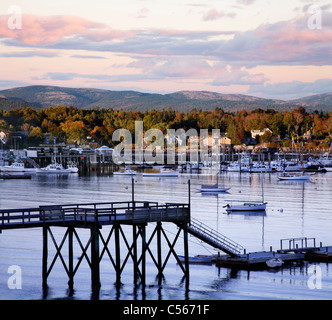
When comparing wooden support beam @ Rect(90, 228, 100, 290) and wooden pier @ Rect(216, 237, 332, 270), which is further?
wooden pier @ Rect(216, 237, 332, 270)

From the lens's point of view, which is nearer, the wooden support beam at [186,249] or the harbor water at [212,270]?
the harbor water at [212,270]

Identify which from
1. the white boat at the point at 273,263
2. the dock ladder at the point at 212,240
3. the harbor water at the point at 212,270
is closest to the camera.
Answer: the harbor water at the point at 212,270


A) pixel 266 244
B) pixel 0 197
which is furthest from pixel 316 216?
pixel 0 197

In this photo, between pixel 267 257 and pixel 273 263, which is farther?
pixel 267 257

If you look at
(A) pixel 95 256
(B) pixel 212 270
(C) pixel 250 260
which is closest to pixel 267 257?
(C) pixel 250 260

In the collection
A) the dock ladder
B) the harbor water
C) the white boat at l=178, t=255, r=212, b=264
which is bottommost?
the harbor water

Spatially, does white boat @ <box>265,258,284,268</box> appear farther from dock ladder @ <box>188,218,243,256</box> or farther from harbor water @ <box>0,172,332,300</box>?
dock ladder @ <box>188,218,243,256</box>

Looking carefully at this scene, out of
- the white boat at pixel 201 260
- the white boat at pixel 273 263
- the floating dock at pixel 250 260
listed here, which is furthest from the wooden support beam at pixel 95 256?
the white boat at pixel 273 263

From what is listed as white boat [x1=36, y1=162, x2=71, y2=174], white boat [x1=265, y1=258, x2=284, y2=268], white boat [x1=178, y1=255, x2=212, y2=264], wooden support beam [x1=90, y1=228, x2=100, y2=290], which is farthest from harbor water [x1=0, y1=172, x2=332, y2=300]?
white boat [x1=36, y1=162, x2=71, y2=174]

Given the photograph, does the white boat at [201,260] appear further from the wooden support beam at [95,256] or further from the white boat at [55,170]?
the white boat at [55,170]

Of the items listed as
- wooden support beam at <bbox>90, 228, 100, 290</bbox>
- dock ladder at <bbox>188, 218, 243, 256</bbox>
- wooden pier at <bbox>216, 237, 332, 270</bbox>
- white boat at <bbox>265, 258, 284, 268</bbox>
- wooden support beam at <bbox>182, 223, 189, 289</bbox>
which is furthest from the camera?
wooden pier at <bbox>216, 237, 332, 270</bbox>

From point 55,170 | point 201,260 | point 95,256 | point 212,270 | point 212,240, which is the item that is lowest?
point 212,270

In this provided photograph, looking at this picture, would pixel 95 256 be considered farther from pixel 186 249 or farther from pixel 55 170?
pixel 55 170

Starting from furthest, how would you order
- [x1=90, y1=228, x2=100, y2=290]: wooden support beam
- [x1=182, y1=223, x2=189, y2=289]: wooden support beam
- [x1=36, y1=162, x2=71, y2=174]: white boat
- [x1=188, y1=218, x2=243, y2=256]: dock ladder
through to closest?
1. [x1=36, y1=162, x2=71, y2=174]: white boat
2. [x1=188, y1=218, x2=243, y2=256]: dock ladder
3. [x1=182, y1=223, x2=189, y2=289]: wooden support beam
4. [x1=90, y1=228, x2=100, y2=290]: wooden support beam
